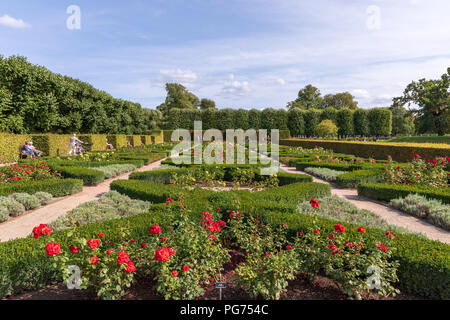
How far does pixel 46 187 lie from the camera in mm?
7328

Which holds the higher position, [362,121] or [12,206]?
[362,121]

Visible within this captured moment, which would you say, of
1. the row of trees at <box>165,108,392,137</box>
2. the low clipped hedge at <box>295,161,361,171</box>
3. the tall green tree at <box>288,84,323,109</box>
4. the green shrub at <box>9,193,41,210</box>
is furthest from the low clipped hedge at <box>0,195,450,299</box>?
the tall green tree at <box>288,84,323,109</box>

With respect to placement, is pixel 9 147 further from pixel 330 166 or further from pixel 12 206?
pixel 330 166

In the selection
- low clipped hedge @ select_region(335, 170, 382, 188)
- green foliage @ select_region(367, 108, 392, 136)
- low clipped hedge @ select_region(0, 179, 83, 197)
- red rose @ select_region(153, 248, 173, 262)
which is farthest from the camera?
green foliage @ select_region(367, 108, 392, 136)

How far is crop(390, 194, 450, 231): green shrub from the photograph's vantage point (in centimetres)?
543

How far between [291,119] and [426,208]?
1667 inches

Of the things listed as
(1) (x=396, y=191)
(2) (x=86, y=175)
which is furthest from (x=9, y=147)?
(1) (x=396, y=191)

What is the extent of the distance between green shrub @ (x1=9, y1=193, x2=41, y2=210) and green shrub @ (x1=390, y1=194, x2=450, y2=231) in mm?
9008

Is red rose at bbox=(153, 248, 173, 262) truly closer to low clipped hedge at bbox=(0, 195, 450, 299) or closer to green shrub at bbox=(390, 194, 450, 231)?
low clipped hedge at bbox=(0, 195, 450, 299)

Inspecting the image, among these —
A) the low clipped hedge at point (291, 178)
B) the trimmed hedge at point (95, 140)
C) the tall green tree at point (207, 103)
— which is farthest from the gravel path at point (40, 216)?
the tall green tree at point (207, 103)

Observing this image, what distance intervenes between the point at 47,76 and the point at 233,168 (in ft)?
63.5

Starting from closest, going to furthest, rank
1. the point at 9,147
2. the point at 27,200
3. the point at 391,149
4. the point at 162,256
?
1. the point at 162,256
2. the point at 27,200
3. the point at 9,147
4. the point at 391,149
